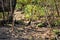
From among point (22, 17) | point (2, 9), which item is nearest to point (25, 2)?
point (22, 17)

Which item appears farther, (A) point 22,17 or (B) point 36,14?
(A) point 22,17

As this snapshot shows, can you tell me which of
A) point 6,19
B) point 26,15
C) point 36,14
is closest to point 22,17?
point 26,15

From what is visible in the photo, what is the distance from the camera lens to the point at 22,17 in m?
12.8

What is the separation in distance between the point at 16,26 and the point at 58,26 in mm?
1837

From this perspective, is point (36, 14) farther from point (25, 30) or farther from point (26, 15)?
point (25, 30)

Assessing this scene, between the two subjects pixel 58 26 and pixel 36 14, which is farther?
pixel 36 14

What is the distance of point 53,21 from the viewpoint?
1046 centimetres

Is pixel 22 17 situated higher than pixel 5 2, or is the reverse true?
pixel 5 2

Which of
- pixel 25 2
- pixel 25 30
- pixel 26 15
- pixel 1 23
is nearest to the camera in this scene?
pixel 25 30

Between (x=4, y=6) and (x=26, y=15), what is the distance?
1415 millimetres

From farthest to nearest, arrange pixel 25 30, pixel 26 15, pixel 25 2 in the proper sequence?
pixel 25 2
pixel 26 15
pixel 25 30

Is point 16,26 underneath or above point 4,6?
underneath

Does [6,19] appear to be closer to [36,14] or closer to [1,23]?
[1,23]

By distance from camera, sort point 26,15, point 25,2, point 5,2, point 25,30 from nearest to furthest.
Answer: point 25,30 → point 5,2 → point 26,15 → point 25,2
